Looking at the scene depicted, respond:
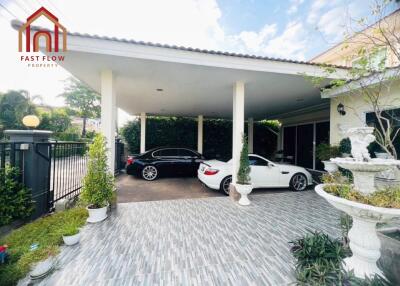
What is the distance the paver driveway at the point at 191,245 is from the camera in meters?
1.84

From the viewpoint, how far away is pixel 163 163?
6.66 meters

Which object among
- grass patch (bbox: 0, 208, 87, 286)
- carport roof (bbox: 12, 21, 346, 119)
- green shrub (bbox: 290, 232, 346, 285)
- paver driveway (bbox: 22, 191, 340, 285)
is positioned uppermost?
carport roof (bbox: 12, 21, 346, 119)

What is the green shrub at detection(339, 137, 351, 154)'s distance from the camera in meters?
4.27

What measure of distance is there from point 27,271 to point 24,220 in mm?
1569

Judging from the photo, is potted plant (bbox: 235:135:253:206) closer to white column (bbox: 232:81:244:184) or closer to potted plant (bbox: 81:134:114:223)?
white column (bbox: 232:81:244:184)

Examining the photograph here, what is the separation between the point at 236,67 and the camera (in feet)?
11.5

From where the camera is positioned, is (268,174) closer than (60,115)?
Yes

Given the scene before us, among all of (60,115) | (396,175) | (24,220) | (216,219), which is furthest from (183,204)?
(60,115)

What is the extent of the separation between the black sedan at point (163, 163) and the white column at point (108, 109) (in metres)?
2.96

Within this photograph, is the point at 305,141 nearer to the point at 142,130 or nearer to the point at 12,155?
the point at 142,130

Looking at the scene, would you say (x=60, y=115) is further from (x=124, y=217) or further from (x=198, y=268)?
(x=198, y=268)

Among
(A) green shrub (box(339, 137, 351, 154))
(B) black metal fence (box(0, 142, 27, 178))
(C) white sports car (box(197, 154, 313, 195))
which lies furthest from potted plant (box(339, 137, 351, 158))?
(B) black metal fence (box(0, 142, 27, 178))

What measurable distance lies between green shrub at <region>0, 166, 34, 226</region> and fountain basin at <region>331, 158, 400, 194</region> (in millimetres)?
4694

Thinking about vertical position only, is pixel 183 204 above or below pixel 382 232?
below
